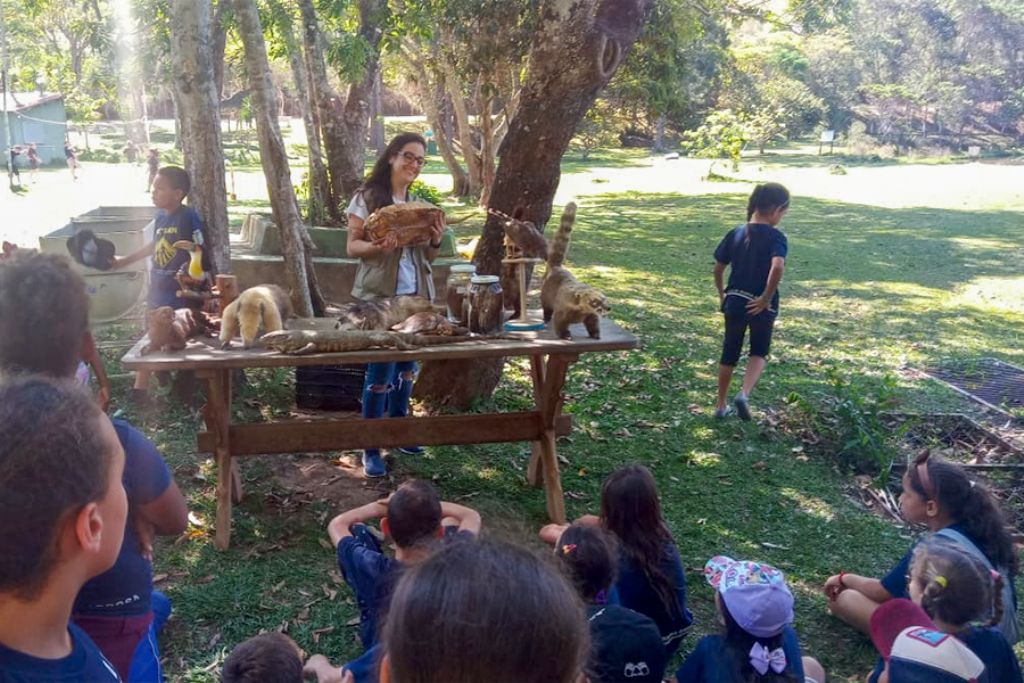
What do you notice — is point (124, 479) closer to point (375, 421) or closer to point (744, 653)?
point (744, 653)

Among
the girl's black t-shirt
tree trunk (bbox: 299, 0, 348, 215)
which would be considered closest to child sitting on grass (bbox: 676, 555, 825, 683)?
the girl's black t-shirt

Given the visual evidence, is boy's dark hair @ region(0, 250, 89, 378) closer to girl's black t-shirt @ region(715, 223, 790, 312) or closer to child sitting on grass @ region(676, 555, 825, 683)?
child sitting on grass @ region(676, 555, 825, 683)

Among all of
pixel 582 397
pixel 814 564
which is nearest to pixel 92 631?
pixel 814 564

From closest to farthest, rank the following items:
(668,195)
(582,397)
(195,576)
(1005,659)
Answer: (1005,659), (195,576), (582,397), (668,195)

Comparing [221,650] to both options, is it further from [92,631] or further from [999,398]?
[999,398]

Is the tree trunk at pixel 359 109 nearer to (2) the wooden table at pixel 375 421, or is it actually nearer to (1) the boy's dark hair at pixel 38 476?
(2) the wooden table at pixel 375 421

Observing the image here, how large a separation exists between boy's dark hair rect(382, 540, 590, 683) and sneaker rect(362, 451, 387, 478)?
376 centimetres

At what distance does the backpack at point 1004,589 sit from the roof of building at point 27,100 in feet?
105

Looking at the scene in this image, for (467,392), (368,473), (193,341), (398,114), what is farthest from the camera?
(398,114)

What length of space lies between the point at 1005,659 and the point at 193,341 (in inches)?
145

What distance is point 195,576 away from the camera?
12.9 feet

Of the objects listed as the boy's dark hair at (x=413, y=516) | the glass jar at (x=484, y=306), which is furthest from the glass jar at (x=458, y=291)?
the boy's dark hair at (x=413, y=516)

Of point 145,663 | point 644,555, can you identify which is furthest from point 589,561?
point 145,663

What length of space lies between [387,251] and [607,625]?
253 cm
